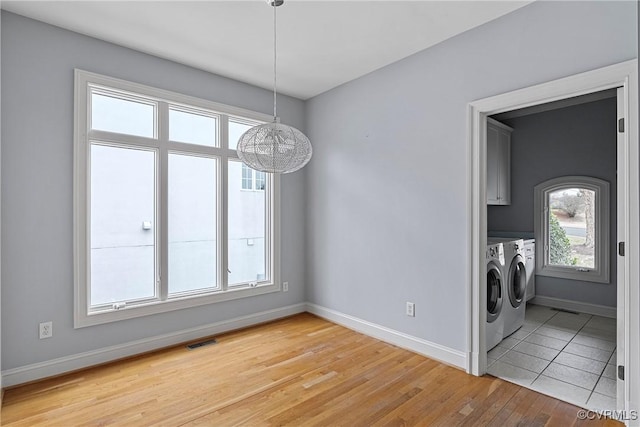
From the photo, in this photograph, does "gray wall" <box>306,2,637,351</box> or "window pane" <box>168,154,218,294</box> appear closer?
"gray wall" <box>306,2,637,351</box>

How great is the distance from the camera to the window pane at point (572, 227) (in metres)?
4.38

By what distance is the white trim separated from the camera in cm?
196

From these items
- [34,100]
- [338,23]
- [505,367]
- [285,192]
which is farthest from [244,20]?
[505,367]

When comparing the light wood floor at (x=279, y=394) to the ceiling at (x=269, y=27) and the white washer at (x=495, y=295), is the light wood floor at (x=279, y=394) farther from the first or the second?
the ceiling at (x=269, y=27)

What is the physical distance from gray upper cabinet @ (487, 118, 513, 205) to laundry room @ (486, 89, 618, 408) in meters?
0.01

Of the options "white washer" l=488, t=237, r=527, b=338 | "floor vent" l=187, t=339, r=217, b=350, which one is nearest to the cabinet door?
"white washer" l=488, t=237, r=527, b=338

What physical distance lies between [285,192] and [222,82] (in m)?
1.48

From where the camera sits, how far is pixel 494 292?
3.26 m

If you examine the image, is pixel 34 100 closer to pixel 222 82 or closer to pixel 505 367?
pixel 222 82

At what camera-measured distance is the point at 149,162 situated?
3293mm

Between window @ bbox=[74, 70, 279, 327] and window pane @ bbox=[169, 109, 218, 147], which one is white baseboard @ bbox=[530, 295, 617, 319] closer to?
window @ bbox=[74, 70, 279, 327]

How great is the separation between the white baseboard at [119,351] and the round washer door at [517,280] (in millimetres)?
2700

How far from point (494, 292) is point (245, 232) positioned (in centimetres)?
277

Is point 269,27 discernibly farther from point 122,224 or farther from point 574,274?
point 574,274
